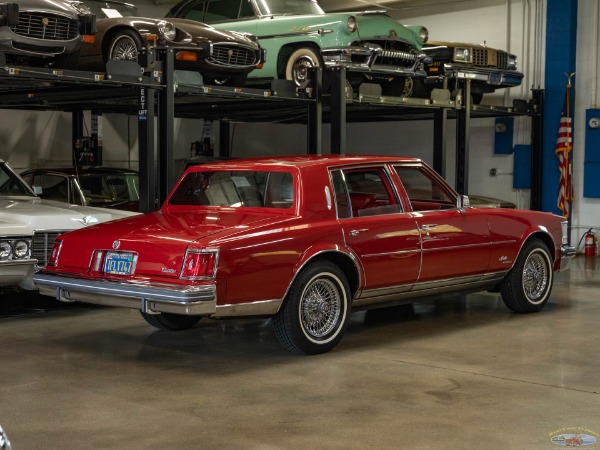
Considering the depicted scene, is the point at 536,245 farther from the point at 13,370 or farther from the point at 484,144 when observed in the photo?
the point at 484,144

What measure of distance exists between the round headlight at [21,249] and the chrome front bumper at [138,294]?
1.13m

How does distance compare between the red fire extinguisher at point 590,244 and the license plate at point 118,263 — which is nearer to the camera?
the license plate at point 118,263

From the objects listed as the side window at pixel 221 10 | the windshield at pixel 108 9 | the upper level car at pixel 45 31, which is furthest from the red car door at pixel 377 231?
the side window at pixel 221 10

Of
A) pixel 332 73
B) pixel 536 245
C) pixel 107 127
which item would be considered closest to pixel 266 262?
pixel 536 245

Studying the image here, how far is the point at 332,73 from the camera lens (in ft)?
37.4

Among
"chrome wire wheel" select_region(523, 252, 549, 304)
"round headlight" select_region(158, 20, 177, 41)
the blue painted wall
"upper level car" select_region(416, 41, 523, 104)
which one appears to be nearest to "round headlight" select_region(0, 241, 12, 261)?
"round headlight" select_region(158, 20, 177, 41)

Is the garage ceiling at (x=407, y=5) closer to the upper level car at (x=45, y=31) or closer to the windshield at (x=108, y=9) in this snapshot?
the windshield at (x=108, y=9)

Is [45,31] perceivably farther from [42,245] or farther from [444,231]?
[444,231]

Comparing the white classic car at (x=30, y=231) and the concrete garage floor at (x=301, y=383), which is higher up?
the white classic car at (x=30, y=231)

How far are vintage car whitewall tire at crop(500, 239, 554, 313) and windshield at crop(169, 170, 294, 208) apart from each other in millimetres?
2582

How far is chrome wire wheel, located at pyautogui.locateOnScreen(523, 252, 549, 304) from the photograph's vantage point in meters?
8.55

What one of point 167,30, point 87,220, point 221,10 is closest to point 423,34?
point 221,10

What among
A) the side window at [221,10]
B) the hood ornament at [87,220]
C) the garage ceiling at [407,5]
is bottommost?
the hood ornament at [87,220]

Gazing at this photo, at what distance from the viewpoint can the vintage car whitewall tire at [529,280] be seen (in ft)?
27.6
